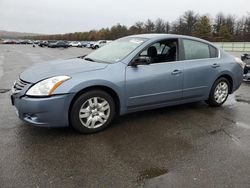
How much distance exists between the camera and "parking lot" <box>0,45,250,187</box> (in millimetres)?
2703

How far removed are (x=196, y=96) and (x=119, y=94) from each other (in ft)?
6.01

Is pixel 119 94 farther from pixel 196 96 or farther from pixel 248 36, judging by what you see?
pixel 248 36

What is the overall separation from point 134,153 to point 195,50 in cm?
273

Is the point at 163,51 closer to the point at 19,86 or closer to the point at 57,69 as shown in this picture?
the point at 57,69

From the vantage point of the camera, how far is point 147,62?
4266 mm

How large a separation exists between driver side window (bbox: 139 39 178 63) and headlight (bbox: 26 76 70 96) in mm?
1819

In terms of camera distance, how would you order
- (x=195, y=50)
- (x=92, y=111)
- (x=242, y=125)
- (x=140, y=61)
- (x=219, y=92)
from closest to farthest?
(x=92, y=111), (x=140, y=61), (x=242, y=125), (x=195, y=50), (x=219, y=92)

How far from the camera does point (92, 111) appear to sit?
3.88 meters

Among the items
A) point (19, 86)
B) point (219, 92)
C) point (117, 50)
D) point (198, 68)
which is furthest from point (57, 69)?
point (219, 92)

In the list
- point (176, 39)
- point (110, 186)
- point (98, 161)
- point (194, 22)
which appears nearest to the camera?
point (110, 186)

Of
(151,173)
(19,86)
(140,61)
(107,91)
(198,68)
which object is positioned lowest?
(151,173)

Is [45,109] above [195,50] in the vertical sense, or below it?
below

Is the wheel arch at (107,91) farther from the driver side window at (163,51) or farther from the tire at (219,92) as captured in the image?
the tire at (219,92)

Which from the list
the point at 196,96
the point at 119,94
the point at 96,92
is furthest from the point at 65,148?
the point at 196,96
